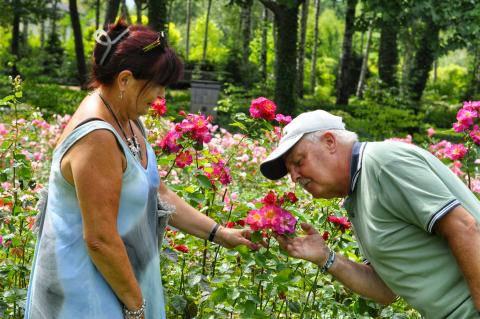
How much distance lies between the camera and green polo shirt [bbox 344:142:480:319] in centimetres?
179

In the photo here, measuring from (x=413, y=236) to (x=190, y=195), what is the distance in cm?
134

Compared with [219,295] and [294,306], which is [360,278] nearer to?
[219,295]

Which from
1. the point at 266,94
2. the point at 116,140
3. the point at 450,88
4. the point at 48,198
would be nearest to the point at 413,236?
the point at 116,140

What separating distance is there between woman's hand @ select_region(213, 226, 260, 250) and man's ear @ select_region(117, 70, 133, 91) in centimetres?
78

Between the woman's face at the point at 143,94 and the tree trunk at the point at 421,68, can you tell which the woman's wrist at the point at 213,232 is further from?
the tree trunk at the point at 421,68

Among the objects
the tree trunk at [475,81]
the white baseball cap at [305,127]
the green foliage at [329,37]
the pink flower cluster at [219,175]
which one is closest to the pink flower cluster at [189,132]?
the pink flower cluster at [219,175]

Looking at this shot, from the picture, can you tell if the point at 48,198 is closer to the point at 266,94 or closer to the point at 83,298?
the point at 83,298

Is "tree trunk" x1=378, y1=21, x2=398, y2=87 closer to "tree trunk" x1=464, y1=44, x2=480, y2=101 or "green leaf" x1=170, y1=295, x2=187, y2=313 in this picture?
"tree trunk" x1=464, y1=44, x2=480, y2=101

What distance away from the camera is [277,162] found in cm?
212

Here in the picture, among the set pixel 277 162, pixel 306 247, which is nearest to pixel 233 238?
pixel 306 247

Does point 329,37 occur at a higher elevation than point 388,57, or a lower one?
higher

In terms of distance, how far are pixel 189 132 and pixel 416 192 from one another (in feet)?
4.42

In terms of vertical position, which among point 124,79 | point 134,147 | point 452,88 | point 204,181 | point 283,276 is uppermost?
point 124,79

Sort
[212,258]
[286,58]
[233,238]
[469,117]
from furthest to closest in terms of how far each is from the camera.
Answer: [286,58]
[469,117]
[212,258]
[233,238]
